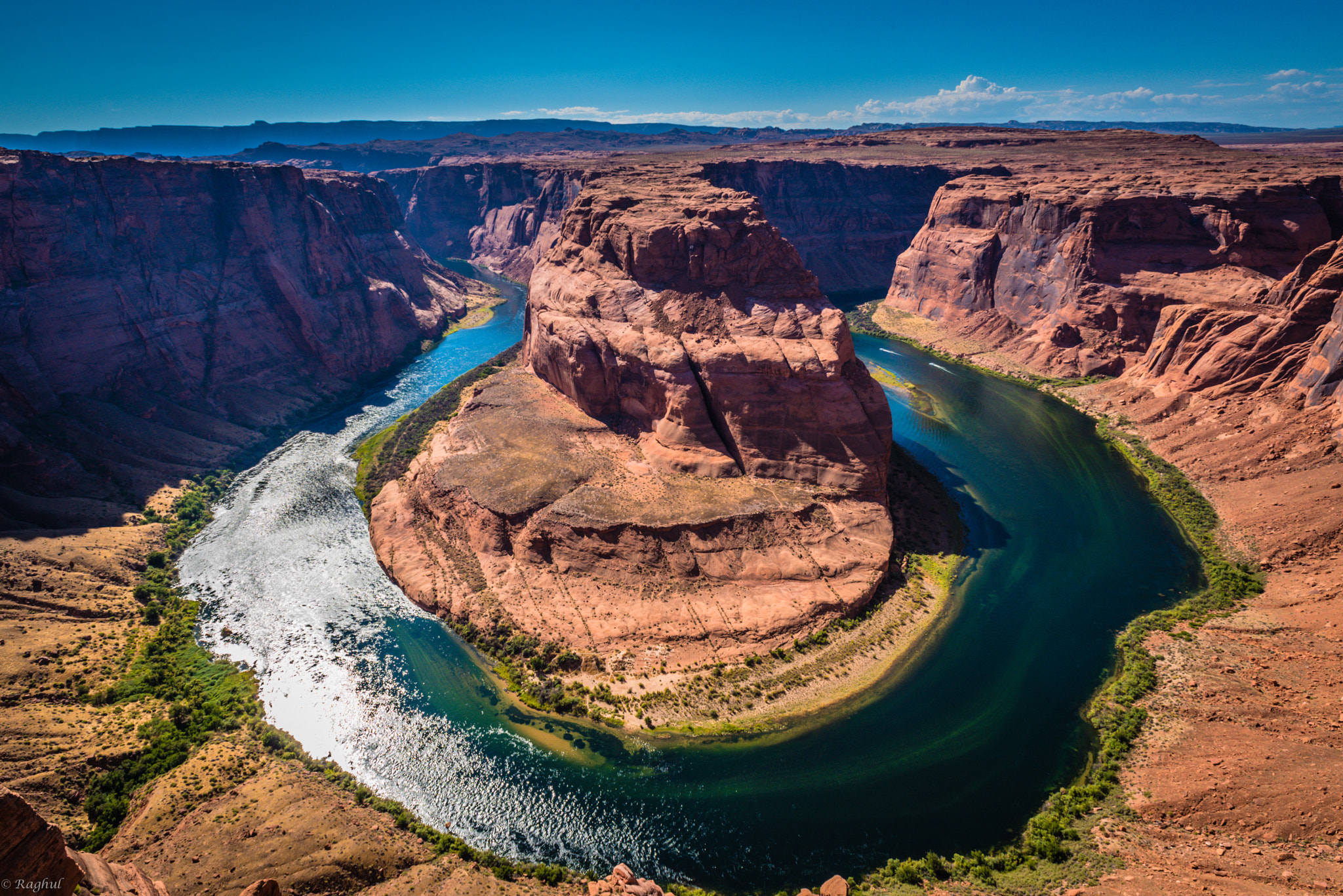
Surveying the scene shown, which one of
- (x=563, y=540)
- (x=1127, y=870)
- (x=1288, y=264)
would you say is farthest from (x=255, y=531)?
(x=1288, y=264)

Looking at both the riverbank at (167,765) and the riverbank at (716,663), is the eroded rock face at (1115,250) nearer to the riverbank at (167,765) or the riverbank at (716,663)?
the riverbank at (716,663)

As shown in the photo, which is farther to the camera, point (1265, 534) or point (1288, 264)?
point (1288, 264)

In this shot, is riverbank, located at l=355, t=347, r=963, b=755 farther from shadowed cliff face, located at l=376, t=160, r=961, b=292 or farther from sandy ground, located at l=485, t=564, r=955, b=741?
shadowed cliff face, located at l=376, t=160, r=961, b=292

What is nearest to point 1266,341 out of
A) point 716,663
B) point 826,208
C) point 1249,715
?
point 1249,715

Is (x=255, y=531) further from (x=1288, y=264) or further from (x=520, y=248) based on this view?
(x=520, y=248)

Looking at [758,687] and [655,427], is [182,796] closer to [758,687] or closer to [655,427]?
[758,687]

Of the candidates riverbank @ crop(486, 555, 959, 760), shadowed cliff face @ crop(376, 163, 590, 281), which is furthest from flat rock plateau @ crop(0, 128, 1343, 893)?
shadowed cliff face @ crop(376, 163, 590, 281)
